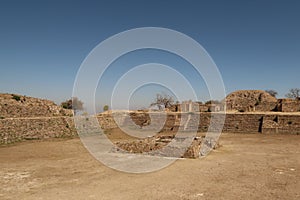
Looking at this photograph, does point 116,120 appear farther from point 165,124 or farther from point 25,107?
point 25,107

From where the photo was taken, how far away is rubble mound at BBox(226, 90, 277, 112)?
1406 inches

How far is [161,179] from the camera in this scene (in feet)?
27.3

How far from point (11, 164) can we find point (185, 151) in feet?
26.1

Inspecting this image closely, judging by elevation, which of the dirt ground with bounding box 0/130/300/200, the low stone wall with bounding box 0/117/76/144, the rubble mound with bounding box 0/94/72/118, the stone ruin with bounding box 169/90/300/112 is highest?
the stone ruin with bounding box 169/90/300/112

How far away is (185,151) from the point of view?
12031 millimetres

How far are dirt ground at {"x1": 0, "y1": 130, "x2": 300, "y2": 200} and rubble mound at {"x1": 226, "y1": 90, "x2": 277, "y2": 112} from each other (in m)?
25.1

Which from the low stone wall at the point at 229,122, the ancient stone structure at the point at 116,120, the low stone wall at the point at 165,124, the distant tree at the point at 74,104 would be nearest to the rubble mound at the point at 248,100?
the ancient stone structure at the point at 116,120

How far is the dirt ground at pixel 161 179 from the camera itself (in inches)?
269

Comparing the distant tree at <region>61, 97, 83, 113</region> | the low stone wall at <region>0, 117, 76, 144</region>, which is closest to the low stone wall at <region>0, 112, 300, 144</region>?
the low stone wall at <region>0, 117, 76, 144</region>

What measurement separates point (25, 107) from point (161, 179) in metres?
19.9

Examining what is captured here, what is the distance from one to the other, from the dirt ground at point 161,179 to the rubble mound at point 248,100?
25090 mm

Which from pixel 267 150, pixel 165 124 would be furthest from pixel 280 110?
pixel 267 150

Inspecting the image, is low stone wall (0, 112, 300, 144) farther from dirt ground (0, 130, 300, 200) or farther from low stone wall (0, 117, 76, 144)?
dirt ground (0, 130, 300, 200)

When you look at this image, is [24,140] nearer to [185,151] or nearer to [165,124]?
[185,151]
